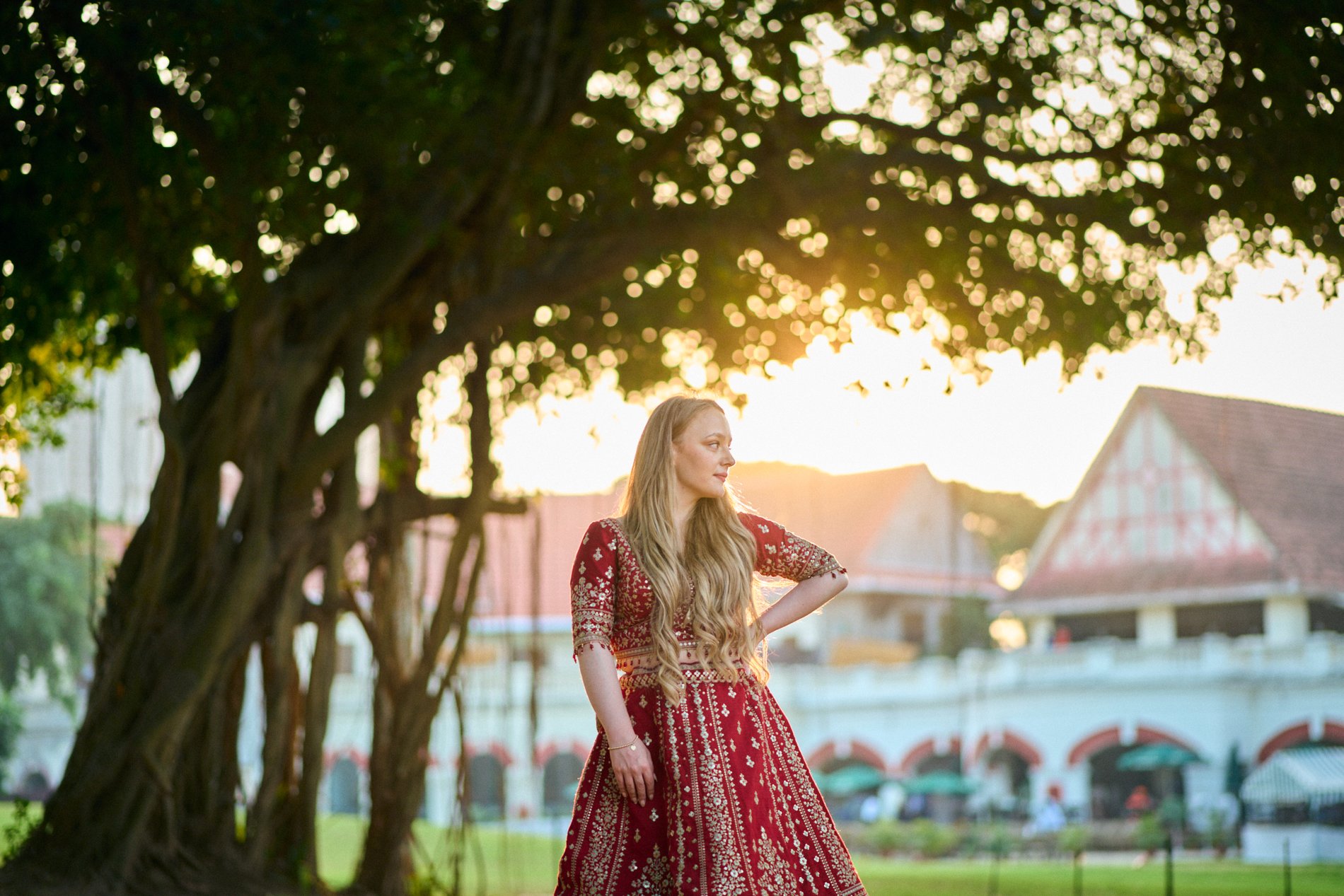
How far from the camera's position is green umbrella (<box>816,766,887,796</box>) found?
30.6m

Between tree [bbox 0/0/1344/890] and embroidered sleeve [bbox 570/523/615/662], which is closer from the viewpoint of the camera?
embroidered sleeve [bbox 570/523/615/662]

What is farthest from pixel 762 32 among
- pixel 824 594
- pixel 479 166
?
pixel 824 594

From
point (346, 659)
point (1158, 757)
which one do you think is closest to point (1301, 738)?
point (1158, 757)

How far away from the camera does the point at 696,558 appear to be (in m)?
3.66

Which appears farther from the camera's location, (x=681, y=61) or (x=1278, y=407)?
(x=1278, y=407)

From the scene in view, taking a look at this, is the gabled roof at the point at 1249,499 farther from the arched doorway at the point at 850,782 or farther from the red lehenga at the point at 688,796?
the red lehenga at the point at 688,796

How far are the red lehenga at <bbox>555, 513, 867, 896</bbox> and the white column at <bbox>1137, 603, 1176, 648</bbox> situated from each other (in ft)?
79.6

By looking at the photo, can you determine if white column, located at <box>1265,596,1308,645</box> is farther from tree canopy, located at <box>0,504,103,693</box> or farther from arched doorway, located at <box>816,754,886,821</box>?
tree canopy, located at <box>0,504,103,693</box>

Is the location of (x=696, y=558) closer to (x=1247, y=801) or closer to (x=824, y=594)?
(x=824, y=594)

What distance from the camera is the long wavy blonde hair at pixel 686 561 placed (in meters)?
3.58

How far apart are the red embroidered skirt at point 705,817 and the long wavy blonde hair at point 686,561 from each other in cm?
7

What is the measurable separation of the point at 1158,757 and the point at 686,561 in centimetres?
2386

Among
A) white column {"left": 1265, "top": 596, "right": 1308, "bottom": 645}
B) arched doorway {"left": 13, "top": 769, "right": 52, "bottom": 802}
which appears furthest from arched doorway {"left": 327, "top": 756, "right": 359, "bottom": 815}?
white column {"left": 1265, "top": 596, "right": 1308, "bottom": 645}

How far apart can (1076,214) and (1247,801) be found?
18306 millimetres
